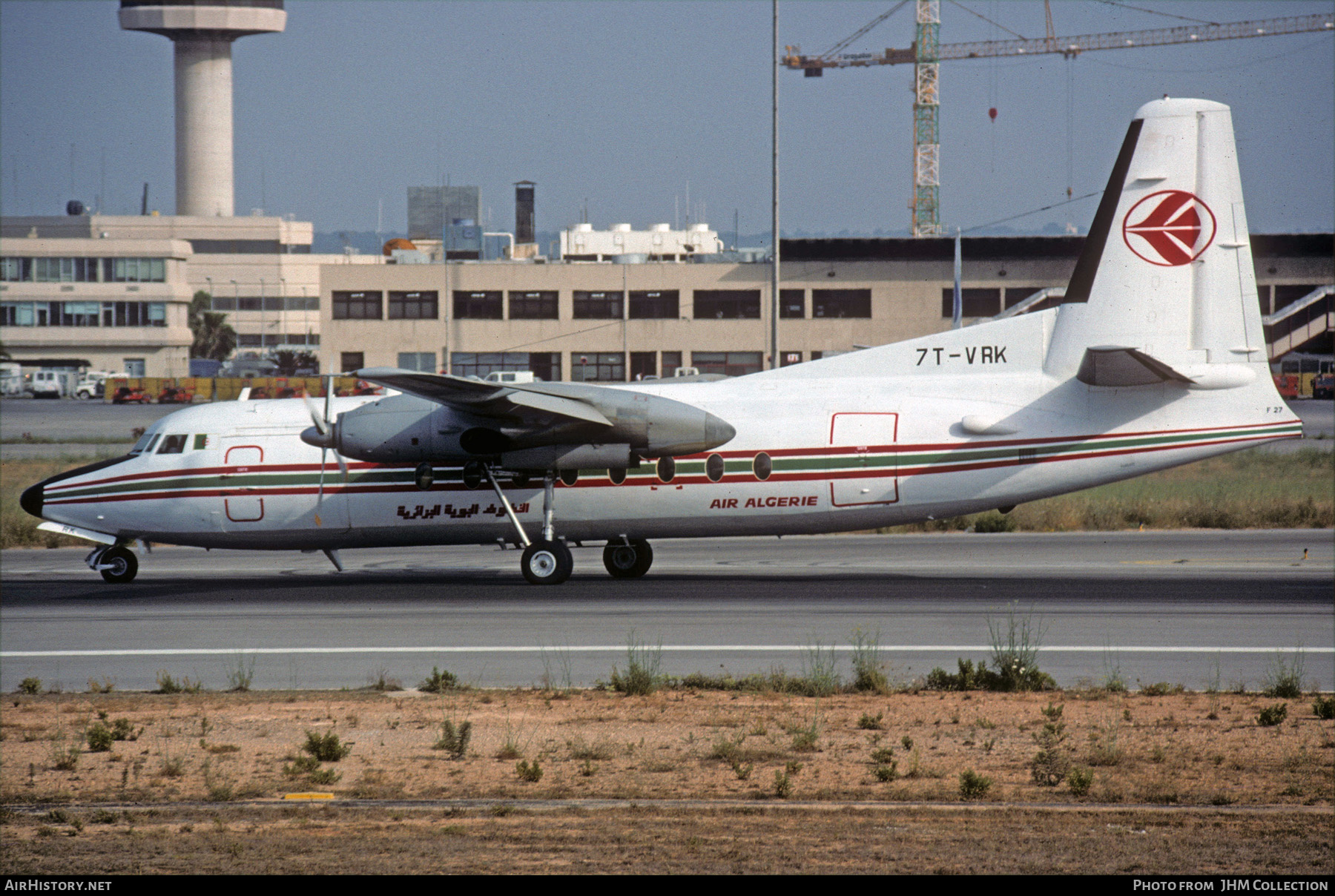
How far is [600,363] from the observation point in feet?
286

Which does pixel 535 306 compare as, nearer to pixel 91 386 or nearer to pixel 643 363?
pixel 643 363

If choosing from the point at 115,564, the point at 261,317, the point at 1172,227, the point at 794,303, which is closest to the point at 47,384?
the point at 794,303

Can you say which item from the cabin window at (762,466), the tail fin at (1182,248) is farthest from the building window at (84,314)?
the tail fin at (1182,248)

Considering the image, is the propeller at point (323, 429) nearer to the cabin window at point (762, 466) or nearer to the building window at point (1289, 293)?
the cabin window at point (762, 466)

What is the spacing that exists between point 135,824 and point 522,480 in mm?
13257

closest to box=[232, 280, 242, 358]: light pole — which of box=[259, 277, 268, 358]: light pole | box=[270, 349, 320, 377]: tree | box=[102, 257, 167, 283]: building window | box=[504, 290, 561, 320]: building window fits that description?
box=[259, 277, 268, 358]: light pole

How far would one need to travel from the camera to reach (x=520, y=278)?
86.8m

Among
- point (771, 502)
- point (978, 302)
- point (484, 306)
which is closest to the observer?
point (771, 502)

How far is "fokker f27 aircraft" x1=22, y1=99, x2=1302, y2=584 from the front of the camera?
71.5 feet

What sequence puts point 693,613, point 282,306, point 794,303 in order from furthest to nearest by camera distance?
1. point 282,306
2. point 794,303
3. point 693,613

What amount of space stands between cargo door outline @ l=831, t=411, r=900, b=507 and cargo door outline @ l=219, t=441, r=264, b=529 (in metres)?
10.7

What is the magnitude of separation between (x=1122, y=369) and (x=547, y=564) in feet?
35.3
